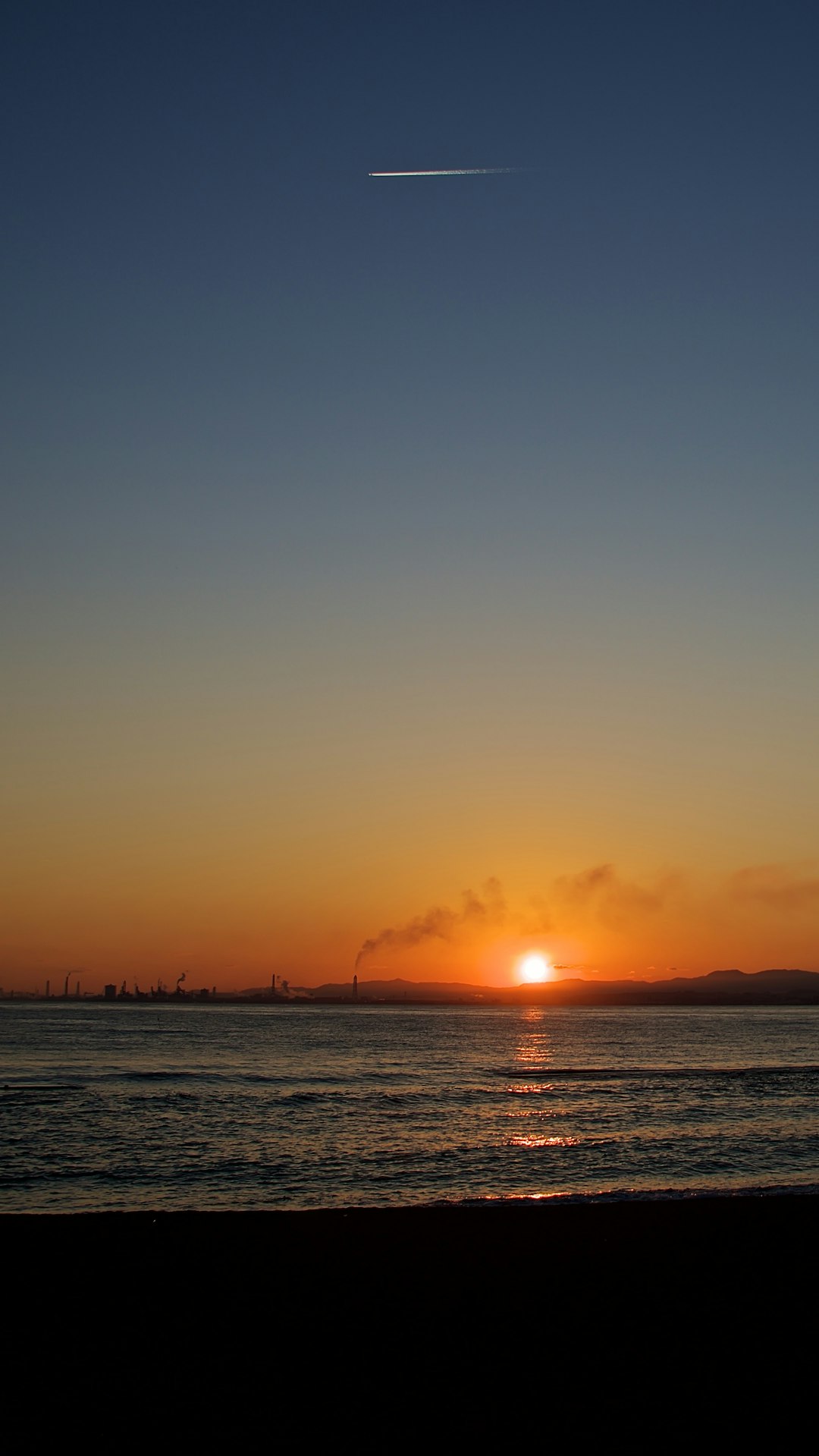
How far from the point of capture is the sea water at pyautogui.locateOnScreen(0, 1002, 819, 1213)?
Result: 2439cm

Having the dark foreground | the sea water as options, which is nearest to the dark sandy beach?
the dark foreground

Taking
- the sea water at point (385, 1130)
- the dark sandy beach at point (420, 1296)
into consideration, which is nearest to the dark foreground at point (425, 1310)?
the dark sandy beach at point (420, 1296)

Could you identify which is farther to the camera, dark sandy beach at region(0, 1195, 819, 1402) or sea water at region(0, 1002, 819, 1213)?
sea water at region(0, 1002, 819, 1213)

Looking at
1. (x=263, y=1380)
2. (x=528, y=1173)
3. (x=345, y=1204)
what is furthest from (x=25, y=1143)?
(x=263, y=1380)

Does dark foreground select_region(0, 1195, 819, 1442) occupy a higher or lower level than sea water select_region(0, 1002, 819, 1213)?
higher

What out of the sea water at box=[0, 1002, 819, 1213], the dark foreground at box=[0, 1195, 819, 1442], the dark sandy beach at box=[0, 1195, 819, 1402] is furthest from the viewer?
the sea water at box=[0, 1002, 819, 1213]

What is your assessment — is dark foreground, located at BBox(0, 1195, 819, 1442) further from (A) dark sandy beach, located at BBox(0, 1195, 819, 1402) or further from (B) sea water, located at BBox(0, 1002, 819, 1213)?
(B) sea water, located at BBox(0, 1002, 819, 1213)

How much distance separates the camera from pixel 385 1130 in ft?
117

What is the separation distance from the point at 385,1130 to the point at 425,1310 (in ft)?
79.8

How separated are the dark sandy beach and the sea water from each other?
5759 mm

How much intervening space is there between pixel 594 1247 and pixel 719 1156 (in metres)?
Result: 16.3

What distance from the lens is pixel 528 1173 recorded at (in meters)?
26.5

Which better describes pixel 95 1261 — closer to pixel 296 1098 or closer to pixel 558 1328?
pixel 558 1328

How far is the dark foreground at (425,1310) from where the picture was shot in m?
9.68
